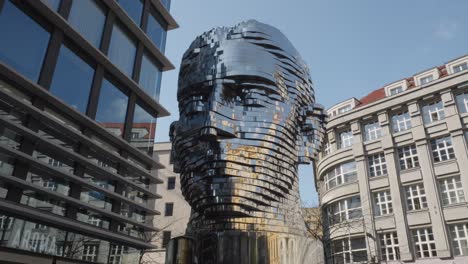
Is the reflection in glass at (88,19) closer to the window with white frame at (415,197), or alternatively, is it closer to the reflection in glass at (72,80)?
the reflection in glass at (72,80)

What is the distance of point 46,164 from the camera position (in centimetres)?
1151

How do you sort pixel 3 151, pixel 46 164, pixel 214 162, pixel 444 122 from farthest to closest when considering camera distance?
pixel 444 122 → pixel 46 164 → pixel 3 151 → pixel 214 162

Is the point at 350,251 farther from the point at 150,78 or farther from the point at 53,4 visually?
the point at 53,4

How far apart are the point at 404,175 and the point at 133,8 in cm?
2172

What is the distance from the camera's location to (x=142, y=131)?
1789 centimetres

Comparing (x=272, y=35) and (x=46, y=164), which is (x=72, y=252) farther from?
(x=272, y=35)

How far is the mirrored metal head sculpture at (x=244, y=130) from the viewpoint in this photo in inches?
236

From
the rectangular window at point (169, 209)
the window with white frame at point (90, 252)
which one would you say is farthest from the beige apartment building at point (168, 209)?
the window with white frame at point (90, 252)

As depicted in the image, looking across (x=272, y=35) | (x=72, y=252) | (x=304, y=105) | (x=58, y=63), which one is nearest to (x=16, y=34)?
(x=58, y=63)

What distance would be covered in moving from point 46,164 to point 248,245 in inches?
322

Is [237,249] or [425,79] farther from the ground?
[425,79]

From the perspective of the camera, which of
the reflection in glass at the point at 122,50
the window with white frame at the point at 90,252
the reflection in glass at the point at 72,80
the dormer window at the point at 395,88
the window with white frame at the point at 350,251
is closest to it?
the reflection in glass at the point at 72,80

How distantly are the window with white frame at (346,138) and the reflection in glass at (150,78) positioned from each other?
1897cm

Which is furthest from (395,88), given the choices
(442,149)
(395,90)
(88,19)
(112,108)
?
(88,19)
